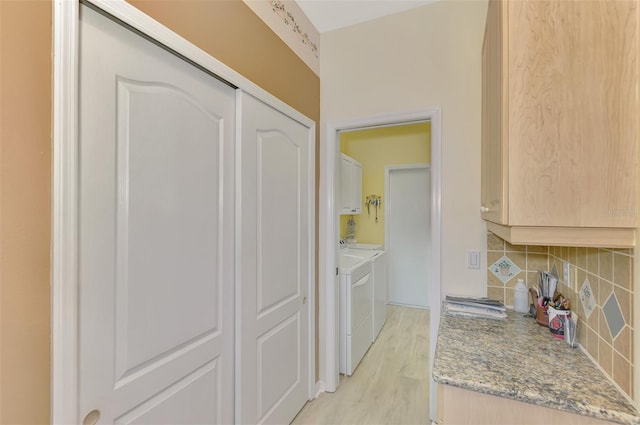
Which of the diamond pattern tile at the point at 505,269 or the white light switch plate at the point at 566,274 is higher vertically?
the white light switch plate at the point at 566,274

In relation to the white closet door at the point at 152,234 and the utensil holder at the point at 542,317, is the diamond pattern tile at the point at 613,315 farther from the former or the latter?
the white closet door at the point at 152,234

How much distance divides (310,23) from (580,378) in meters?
2.53

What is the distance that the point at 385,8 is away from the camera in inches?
78.7

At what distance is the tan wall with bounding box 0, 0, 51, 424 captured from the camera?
0.67m

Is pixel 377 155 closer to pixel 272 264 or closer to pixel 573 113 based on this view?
pixel 272 264

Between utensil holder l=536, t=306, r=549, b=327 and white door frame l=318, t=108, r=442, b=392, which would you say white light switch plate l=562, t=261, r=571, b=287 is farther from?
white door frame l=318, t=108, r=442, b=392

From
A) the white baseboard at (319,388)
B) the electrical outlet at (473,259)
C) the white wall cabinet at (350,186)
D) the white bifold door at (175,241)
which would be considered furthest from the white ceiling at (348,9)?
the white baseboard at (319,388)

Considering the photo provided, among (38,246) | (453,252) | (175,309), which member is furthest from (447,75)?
(38,246)

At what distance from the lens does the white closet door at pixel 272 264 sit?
144 cm

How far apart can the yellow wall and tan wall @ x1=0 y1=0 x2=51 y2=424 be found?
11.4 ft

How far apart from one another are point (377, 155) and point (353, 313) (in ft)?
8.23

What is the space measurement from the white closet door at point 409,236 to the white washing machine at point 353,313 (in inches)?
61.7

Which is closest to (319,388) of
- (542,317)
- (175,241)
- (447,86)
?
(542,317)

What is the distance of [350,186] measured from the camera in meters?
3.60
